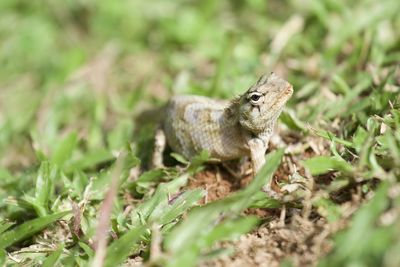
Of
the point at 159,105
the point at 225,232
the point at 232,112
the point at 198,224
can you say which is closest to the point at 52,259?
the point at 198,224

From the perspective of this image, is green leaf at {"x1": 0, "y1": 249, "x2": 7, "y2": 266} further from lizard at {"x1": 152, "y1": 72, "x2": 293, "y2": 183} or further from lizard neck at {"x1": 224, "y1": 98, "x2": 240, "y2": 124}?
lizard neck at {"x1": 224, "y1": 98, "x2": 240, "y2": 124}

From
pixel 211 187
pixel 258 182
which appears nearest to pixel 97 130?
pixel 211 187

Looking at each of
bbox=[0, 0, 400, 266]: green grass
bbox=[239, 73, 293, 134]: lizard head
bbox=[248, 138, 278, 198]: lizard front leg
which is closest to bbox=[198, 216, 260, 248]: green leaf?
bbox=[0, 0, 400, 266]: green grass

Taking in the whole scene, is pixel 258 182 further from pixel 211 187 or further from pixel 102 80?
pixel 102 80

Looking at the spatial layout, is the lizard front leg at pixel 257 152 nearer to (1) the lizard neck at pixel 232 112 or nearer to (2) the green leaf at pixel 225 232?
(1) the lizard neck at pixel 232 112

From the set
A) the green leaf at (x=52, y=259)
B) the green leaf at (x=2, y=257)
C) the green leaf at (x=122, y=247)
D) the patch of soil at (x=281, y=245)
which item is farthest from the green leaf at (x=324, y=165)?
the green leaf at (x=2, y=257)

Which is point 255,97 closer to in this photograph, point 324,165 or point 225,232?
point 324,165
